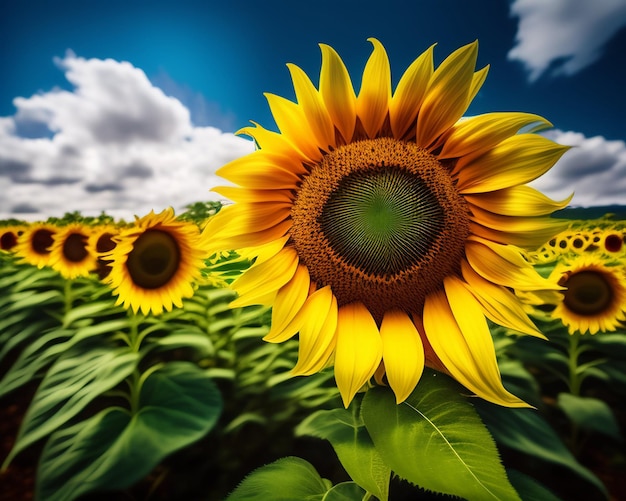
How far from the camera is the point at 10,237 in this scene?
4.44 ft

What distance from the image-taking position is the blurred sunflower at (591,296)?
22.8 inches

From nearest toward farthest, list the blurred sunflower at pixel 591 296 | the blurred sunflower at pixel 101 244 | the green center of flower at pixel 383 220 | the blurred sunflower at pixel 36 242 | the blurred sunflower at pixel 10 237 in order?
1. the green center of flower at pixel 383 220
2. the blurred sunflower at pixel 591 296
3. the blurred sunflower at pixel 101 244
4. the blurred sunflower at pixel 36 242
5. the blurred sunflower at pixel 10 237

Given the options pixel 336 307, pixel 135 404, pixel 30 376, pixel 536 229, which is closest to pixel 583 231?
pixel 536 229

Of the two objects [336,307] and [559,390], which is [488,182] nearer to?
[336,307]

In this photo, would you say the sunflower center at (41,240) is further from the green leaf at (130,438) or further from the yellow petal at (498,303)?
the yellow petal at (498,303)

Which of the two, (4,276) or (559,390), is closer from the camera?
(559,390)

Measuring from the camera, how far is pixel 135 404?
1.69ft

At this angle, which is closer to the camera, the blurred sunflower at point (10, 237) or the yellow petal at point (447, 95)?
the yellow petal at point (447, 95)

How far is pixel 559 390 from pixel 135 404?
2.01ft

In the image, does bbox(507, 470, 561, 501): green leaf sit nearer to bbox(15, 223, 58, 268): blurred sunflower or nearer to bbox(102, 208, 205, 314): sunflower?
bbox(102, 208, 205, 314): sunflower

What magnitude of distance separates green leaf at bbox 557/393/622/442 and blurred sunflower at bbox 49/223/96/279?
87 cm

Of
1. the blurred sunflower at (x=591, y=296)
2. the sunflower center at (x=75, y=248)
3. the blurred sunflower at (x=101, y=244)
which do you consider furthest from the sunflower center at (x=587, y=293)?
the sunflower center at (x=75, y=248)

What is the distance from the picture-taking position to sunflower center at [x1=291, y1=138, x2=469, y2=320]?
1.09ft

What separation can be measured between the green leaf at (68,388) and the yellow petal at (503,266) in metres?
0.42
